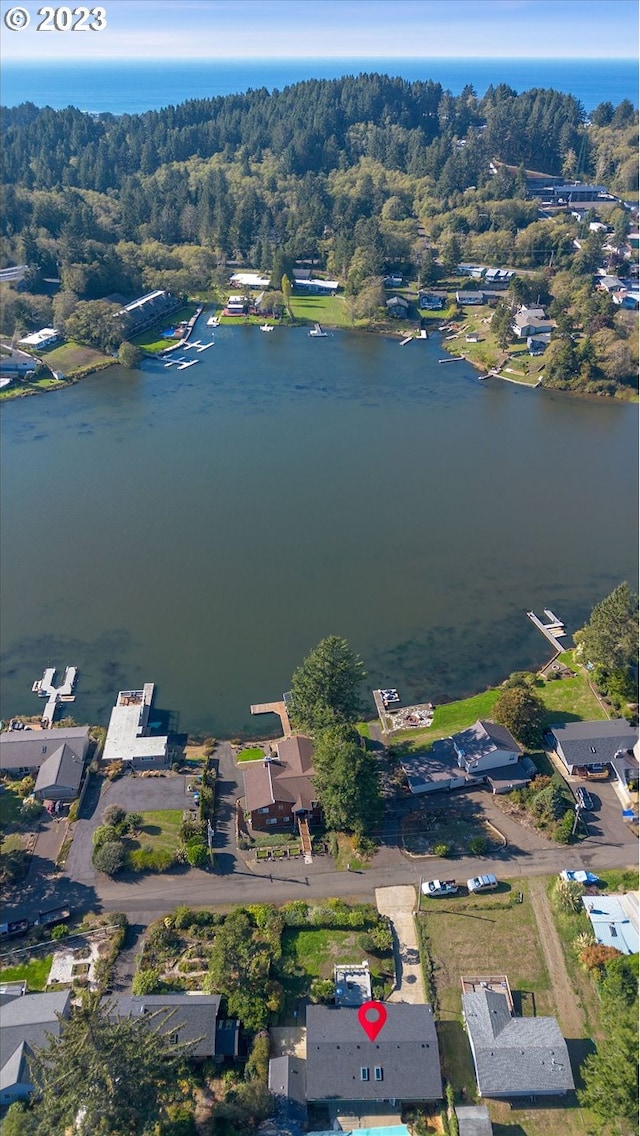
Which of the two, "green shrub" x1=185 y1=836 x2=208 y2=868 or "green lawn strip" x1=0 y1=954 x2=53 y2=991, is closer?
"green lawn strip" x1=0 y1=954 x2=53 y2=991

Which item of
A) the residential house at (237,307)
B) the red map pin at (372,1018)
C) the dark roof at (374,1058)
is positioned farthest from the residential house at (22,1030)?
the residential house at (237,307)

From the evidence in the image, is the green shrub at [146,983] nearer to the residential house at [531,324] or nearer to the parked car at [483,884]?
the parked car at [483,884]

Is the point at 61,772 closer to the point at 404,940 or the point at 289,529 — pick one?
the point at 404,940

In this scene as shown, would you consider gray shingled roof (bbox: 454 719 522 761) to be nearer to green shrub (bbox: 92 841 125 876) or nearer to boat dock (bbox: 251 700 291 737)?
boat dock (bbox: 251 700 291 737)

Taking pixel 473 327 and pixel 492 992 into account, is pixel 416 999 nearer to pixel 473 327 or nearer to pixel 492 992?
pixel 492 992

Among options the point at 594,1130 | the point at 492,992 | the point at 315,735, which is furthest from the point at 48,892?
the point at 594,1130

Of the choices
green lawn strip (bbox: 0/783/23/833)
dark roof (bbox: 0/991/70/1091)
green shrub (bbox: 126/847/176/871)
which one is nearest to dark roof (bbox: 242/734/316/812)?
green shrub (bbox: 126/847/176/871)

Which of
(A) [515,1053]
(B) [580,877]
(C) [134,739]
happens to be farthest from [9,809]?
(B) [580,877]

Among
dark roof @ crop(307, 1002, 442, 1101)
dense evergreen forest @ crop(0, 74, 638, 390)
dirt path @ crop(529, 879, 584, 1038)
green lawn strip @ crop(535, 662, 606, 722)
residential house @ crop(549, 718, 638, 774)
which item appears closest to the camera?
dark roof @ crop(307, 1002, 442, 1101)
